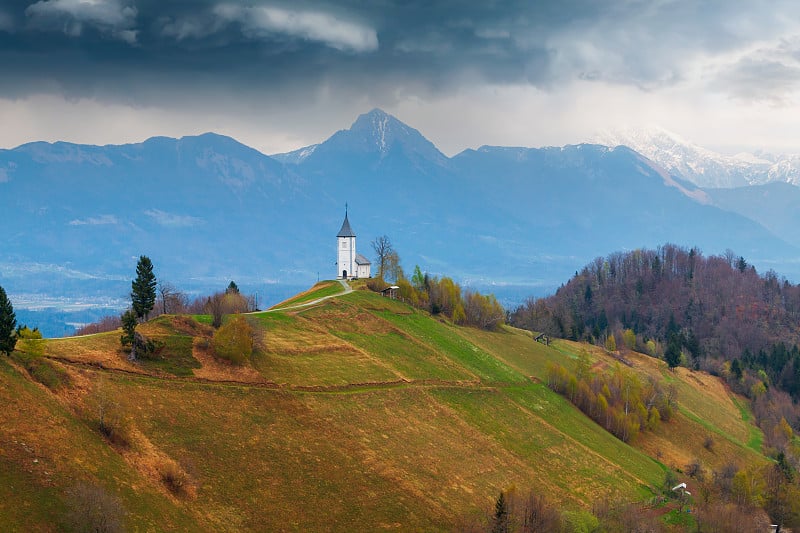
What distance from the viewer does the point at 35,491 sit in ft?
141

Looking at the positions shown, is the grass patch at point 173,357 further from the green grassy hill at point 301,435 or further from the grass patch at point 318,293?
the grass patch at point 318,293

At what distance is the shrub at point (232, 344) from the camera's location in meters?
71.9

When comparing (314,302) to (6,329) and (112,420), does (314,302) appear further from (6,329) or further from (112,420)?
(112,420)

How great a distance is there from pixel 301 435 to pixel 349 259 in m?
86.4

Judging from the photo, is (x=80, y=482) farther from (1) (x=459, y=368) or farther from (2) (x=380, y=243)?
(2) (x=380, y=243)

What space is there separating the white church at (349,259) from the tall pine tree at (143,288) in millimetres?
72082

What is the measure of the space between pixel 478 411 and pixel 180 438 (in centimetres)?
4082

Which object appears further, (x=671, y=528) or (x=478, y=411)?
(x=478, y=411)

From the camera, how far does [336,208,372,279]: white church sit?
147 metres

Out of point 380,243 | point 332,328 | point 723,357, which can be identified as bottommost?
point 723,357

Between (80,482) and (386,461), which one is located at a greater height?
(80,482)

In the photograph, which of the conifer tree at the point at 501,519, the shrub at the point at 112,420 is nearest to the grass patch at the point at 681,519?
the conifer tree at the point at 501,519

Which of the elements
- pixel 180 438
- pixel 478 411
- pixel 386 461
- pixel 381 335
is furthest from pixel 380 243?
pixel 180 438

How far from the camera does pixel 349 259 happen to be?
149000 millimetres
